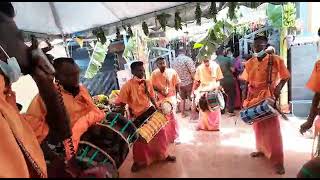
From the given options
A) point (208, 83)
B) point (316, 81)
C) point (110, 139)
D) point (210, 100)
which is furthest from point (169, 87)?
point (110, 139)

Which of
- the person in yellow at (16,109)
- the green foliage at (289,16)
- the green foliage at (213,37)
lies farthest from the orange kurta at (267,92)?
the person in yellow at (16,109)

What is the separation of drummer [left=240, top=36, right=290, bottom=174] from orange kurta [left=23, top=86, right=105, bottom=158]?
7.77 feet

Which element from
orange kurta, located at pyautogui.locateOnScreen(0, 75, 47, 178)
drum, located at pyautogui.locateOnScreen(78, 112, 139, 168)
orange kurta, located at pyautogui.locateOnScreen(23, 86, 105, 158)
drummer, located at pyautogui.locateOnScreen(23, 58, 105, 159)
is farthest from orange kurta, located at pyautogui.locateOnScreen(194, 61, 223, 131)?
orange kurta, located at pyautogui.locateOnScreen(0, 75, 47, 178)

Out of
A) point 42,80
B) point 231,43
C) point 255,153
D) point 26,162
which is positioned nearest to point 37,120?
point 42,80

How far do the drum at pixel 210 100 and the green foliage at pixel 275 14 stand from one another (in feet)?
7.78

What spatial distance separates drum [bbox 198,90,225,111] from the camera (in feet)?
19.7

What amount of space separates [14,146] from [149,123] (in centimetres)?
295

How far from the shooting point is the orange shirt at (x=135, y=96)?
479cm

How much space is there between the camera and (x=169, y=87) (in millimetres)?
6301

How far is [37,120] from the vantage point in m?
1.65

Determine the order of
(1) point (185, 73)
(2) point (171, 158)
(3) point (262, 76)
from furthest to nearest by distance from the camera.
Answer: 1. (1) point (185, 73)
2. (2) point (171, 158)
3. (3) point (262, 76)

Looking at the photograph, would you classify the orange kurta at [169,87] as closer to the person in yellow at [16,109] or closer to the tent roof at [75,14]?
the tent roof at [75,14]

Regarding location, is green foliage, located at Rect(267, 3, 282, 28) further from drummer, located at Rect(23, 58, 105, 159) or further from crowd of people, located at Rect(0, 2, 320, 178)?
drummer, located at Rect(23, 58, 105, 159)

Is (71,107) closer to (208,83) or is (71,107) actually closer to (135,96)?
(135,96)
